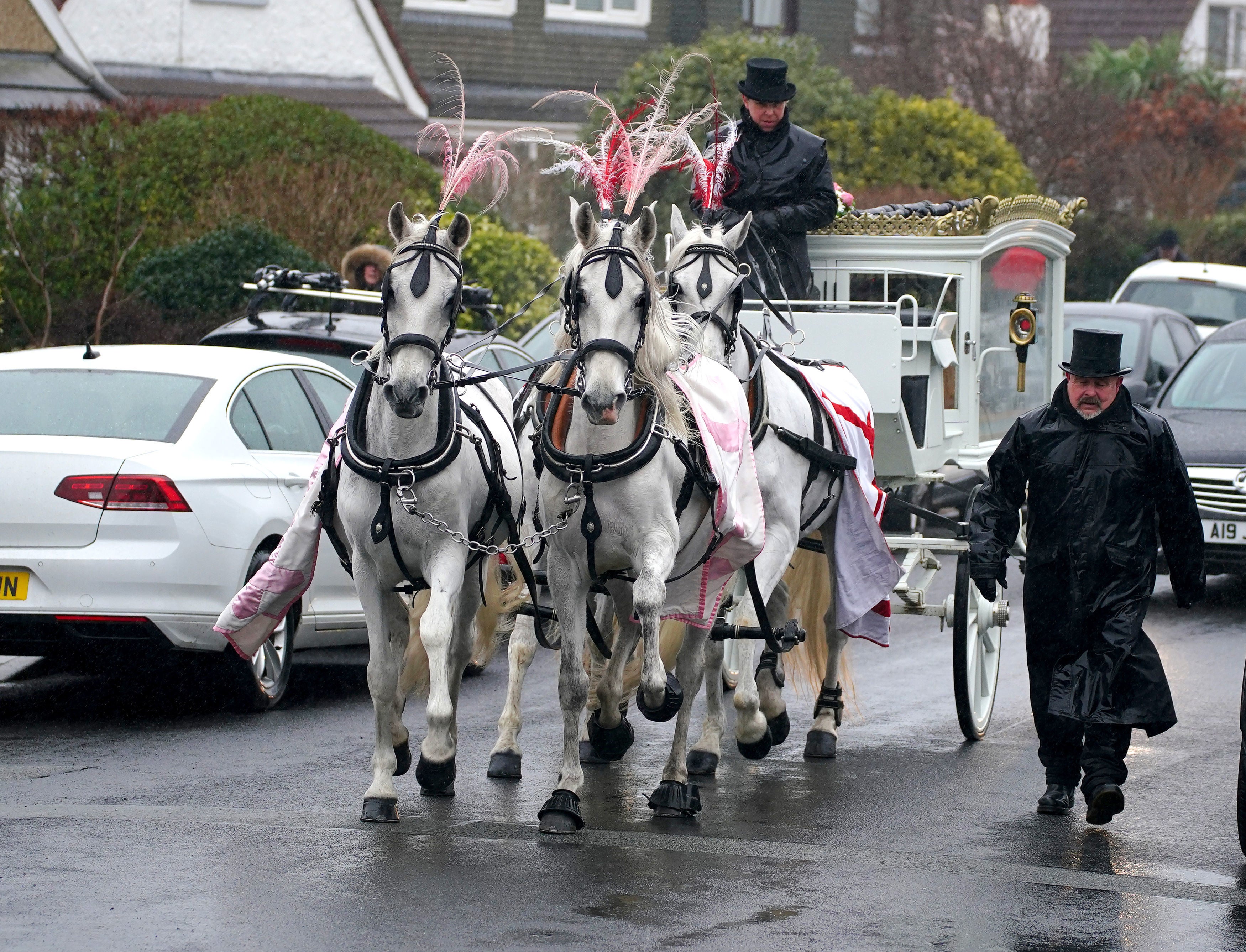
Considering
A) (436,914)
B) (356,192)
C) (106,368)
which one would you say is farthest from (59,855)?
(356,192)

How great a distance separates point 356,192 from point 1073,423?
36.4 ft

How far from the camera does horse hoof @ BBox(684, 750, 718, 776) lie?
26.4 ft

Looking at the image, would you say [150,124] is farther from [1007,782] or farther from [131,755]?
[1007,782]

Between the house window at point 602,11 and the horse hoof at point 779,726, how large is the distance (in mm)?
26242

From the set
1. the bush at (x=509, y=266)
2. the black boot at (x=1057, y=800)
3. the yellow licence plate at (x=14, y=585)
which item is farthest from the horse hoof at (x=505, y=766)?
the bush at (x=509, y=266)

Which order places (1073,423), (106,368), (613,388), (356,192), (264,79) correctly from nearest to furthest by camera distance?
1. (613,388)
2. (1073,423)
3. (106,368)
4. (356,192)
5. (264,79)

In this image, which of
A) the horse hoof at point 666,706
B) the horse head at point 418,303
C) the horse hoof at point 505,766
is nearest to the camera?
the horse head at point 418,303

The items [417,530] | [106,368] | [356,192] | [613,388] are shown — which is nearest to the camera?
[613,388]

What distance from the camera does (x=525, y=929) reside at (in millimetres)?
5609

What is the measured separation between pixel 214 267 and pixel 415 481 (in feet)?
31.8

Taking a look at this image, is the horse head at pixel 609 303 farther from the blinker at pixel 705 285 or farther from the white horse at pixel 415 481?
the blinker at pixel 705 285

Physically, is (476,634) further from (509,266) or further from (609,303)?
(509,266)

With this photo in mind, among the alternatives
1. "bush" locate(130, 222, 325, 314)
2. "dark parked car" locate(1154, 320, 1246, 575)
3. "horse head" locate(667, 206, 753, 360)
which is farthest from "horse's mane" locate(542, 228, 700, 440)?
"bush" locate(130, 222, 325, 314)

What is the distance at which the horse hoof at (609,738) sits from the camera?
820 cm
